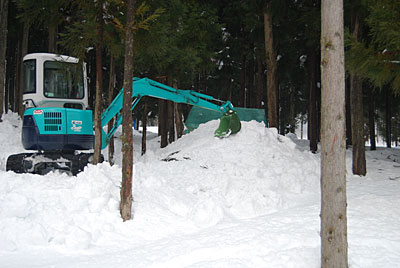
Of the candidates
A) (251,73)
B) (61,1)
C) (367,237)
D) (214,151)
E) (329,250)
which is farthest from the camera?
(251,73)

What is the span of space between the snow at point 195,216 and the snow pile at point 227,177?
0.11 ft

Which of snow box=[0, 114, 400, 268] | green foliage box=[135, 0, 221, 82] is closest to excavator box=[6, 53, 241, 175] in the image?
snow box=[0, 114, 400, 268]

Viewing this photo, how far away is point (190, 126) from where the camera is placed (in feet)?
52.5

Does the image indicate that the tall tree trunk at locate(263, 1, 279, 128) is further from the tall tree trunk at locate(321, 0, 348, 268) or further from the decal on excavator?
the tall tree trunk at locate(321, 0, 348, 268)

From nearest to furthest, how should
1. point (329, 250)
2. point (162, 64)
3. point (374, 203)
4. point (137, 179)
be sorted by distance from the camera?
point (329, 250), point (374, 203), point (137, 179), point (162, 64)

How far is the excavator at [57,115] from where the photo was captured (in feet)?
29.4

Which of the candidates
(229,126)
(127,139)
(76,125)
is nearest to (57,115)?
(76,125)

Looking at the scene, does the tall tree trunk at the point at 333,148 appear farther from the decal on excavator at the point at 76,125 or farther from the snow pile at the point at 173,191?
the decal on excavator at the point at 76,125

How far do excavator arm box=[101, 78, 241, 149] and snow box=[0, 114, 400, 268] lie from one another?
47.1 inches

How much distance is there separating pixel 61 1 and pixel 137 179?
5.37 metres

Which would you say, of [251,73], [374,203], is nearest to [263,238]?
[374,203]

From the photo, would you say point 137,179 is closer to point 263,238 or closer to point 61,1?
point 263,238

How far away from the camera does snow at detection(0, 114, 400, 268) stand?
5066mm

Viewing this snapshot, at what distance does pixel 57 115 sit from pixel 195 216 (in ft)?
15.0
